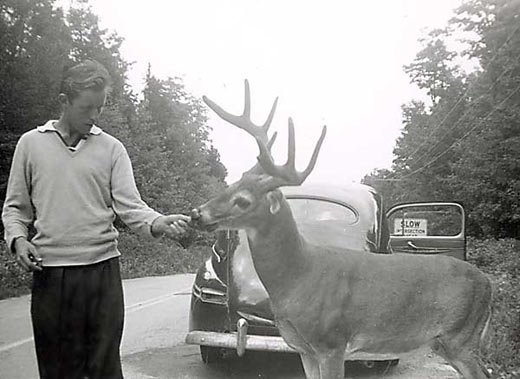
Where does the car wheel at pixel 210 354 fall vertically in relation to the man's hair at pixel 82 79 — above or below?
below

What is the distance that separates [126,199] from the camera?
2.47m

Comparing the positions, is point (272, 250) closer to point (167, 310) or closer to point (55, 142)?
point (55, 142)

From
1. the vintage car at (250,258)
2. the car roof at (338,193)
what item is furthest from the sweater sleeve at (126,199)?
the car roof at (338,193)

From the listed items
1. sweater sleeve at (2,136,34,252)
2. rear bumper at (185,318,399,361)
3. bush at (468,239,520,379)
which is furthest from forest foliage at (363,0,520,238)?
sweater sleeve at (2,136,34,252)

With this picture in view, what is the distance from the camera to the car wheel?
5.12 meters

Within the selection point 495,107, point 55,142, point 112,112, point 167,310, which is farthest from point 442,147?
point 55,142

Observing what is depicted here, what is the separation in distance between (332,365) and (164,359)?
7.92 feet

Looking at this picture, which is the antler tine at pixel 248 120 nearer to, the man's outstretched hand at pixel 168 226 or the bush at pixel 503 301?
the man's outstretched hand at pixel 168 226

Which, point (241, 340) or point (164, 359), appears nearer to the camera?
point (241, 340)

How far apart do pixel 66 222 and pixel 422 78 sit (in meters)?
8.13

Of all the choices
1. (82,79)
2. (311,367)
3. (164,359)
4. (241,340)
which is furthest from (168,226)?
(164,359)

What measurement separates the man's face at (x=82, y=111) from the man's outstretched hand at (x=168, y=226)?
42cm

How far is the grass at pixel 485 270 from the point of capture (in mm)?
4574

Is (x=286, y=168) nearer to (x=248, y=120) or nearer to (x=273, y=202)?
(x=273, y=202)
